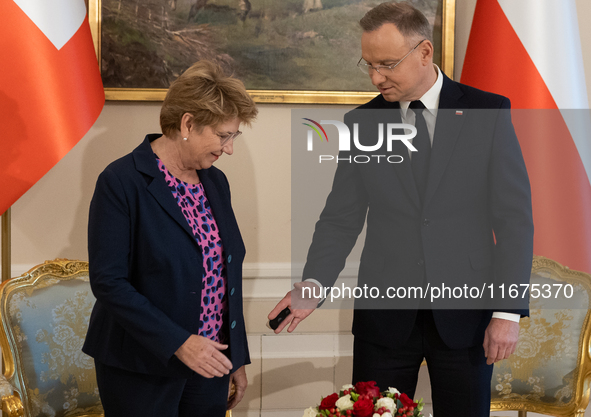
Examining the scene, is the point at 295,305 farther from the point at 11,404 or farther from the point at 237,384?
the point at 11,404

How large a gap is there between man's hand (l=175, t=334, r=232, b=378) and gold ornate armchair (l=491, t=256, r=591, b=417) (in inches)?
61.8

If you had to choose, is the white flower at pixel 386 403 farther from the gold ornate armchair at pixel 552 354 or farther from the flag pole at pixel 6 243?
the flag pole at pixel 6 243

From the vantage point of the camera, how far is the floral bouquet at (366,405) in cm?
105

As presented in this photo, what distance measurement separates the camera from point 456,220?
1467 mm

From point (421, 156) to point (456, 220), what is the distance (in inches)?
8.7

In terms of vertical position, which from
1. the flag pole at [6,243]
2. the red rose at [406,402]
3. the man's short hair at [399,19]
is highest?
the man's short hair at [399,19]

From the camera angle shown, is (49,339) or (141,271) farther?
(49,339)

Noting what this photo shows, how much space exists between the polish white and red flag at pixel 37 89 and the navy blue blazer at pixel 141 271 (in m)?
0.83

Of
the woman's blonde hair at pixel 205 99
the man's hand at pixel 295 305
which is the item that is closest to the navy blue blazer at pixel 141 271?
the woman's blonde hair at pixel 205 99

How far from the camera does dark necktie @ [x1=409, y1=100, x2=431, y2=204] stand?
1.50m

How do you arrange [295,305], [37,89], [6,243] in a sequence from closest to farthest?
1. [295,305]
2. [37,89]
3. [6,243]

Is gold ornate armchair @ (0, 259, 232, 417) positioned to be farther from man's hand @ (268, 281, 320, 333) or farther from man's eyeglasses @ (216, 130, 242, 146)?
man's eyeglasses @ (216, 130, 242, 146)

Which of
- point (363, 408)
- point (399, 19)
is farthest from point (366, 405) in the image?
point (399, 19)

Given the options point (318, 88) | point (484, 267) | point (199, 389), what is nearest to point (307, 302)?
point (199, 389)
